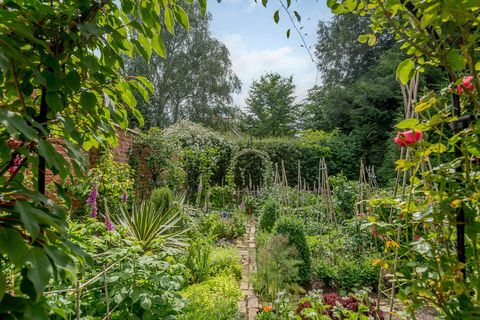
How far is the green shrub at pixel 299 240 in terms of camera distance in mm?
3186

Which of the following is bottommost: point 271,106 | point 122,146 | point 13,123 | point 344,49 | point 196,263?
point 196,263

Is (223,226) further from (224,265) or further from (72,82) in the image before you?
(72,82)

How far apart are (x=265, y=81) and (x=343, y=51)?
5.73 metres

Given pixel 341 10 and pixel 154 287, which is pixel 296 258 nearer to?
pixel 154 287

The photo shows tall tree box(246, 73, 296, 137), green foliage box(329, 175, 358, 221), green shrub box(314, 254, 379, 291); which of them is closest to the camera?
green shrub box(314, 254, 379, 291)

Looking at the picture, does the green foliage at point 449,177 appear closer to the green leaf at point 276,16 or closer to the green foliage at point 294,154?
the green leaf at point 276,16

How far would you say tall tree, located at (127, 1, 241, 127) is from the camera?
1445 cm

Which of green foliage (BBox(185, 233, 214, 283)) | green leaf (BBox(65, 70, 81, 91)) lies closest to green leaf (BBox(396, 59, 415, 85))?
green leaf (BBox(65, 70, 81, 91))

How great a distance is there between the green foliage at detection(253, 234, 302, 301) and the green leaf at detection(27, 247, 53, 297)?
8.20ft

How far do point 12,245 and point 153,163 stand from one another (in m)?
5.86

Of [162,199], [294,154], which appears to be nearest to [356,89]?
[294,154]

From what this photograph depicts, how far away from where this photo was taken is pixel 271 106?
64.4ft

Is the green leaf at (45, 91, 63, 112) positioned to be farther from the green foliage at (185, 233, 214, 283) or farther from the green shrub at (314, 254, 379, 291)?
the green shrub at (314, 254, 379, 291)

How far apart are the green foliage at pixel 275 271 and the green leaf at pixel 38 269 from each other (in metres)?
2.50
